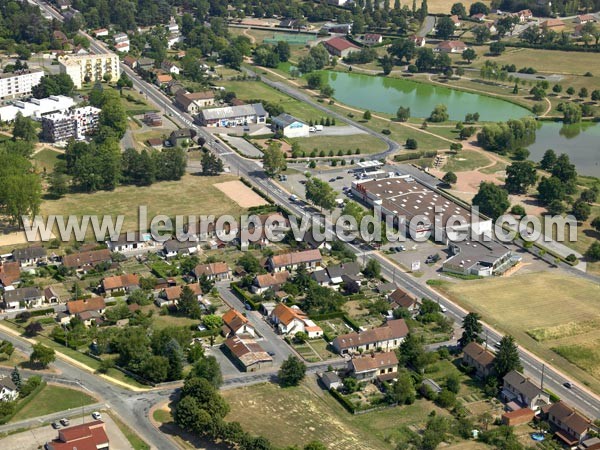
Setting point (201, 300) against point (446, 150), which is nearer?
point (201, 300)

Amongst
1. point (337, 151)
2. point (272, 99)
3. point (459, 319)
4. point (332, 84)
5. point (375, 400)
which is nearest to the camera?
point (375, 400)

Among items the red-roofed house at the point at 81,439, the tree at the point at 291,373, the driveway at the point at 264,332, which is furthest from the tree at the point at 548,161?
the red-roofed house at the point at 81,439

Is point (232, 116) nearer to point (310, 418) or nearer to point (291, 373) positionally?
point (291, 373)

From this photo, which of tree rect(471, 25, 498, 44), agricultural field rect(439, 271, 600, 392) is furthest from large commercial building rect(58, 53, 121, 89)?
agricultural field rect(439, 271, 600, 392)

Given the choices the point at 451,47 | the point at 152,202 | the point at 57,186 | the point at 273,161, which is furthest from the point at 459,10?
the point at 57,186

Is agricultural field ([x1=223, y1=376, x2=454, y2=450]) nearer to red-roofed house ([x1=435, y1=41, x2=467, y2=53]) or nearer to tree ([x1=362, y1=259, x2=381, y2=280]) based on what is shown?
tree ([x1=362, y1=259, x2=381, y2=280])

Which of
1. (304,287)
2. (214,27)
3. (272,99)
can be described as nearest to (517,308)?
(304,287)

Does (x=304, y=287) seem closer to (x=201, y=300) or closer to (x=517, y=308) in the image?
(x=201, y=300)
